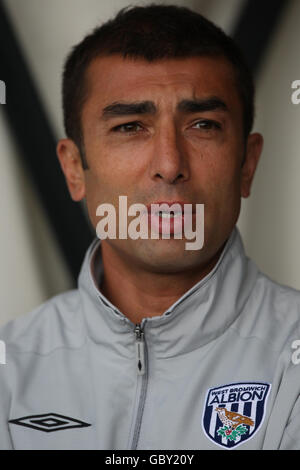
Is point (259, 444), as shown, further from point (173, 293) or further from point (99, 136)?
point (99, 136)

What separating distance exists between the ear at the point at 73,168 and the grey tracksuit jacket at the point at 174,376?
0.23 meters

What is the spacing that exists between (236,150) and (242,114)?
107 mm

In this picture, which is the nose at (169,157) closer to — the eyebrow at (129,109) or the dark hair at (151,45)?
the eyebrow at (129,109)

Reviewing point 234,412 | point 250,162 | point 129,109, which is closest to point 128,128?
point 129,109

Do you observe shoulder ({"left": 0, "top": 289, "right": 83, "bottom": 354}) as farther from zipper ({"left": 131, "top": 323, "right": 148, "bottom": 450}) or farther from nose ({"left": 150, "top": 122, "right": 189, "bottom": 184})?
nose ({"left": 150, "top": 122, "right": 189, "bottom": 184})

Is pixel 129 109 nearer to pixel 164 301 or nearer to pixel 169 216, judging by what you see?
pixel 169 216

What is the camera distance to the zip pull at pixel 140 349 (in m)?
1.37

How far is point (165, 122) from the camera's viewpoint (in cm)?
141

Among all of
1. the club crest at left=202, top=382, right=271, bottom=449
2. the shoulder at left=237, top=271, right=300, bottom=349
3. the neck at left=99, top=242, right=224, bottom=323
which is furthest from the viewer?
the neck at left=99, top=242, right=224, bottom=323

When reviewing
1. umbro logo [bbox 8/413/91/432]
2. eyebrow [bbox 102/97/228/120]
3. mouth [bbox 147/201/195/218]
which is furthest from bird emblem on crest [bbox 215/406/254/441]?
eyebrow [bbox 102/97/228/120]

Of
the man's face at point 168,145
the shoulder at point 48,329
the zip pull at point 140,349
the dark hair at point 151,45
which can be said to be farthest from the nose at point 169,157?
the shoulder at point 48,329

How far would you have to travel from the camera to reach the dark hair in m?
1.48

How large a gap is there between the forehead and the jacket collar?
309 millimetres

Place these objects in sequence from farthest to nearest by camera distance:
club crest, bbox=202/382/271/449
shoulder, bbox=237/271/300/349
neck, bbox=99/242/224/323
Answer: neck, bbox=99/242/224/323, shoulder, bbox=237/271/300/349, club crest, bbox=202/382/271/449
